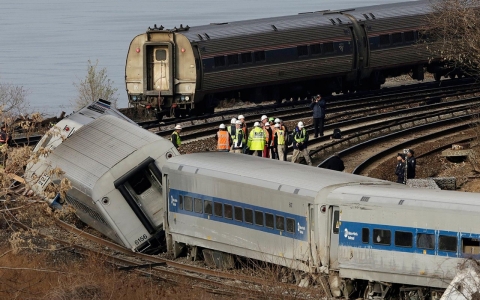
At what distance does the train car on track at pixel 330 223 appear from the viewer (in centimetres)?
1569

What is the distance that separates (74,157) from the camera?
75.9 feet

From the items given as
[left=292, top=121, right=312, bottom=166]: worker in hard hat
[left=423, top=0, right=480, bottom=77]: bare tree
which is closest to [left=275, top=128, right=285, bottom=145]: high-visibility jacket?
[left=292, top=121, right=312, bottom=166]: worker in hard hat

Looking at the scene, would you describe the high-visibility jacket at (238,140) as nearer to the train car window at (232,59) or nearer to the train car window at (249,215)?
the train car window at (249,215)

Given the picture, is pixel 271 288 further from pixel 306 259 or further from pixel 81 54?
pixel 81 54

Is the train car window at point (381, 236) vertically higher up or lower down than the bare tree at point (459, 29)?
lower down

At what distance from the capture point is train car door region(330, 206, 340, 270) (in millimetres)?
16922

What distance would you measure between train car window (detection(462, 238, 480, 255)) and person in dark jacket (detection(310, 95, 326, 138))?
15180 millimetres

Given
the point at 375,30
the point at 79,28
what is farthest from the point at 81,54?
the point at 375,30

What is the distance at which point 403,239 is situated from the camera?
52.9 ft

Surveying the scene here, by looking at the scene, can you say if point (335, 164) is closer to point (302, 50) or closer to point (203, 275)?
point (203, 275)

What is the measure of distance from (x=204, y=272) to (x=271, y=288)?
3.93 meters

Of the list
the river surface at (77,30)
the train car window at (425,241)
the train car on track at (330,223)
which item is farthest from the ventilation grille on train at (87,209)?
the river surface at (77,30)

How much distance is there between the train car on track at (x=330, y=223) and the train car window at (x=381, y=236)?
0.05 ft

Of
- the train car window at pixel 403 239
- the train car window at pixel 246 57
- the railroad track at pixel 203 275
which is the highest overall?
the train car window at pixel 246 57
